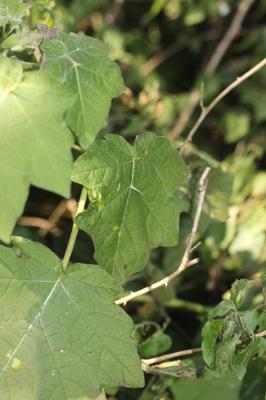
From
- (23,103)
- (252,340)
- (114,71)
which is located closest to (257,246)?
(252,340)

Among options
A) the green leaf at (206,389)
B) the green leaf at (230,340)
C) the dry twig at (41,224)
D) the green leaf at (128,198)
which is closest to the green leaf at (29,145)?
the green leaf at (128,198)

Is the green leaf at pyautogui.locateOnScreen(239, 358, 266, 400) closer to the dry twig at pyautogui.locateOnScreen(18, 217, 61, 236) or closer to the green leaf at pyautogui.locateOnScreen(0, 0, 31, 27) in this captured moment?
the dry twig at pyautogui.locateOnScreen(18, 217, 61, 236)

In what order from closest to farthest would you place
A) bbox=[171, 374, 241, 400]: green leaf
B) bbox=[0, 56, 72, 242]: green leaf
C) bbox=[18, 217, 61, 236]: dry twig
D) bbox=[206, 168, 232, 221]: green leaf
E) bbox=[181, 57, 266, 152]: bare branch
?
bbox=[0, 56, 72, 242]: green leaf, bbox=[181, 57, 266, 152]: bare branch, bbox=[171, 374, 241, 400]: green leaf, bbox=[206, 168, 232, 221]: green leaf, bbox=[18, 217, 61, 236]: dry twig

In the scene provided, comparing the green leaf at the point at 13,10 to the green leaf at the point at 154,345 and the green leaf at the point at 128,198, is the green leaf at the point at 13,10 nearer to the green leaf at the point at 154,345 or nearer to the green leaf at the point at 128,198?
the green leaf at the point at 128,198

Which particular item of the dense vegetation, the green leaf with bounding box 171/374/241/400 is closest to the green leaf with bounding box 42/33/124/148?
Result: the dense vegetation

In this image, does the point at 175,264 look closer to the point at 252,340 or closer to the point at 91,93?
the point at 252,340

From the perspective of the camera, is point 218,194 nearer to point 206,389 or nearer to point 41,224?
point 206,389

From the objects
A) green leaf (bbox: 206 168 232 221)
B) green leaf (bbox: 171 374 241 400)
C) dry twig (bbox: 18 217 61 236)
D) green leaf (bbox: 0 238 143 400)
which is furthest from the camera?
dry twig (bbox: 18 217 61 236)
